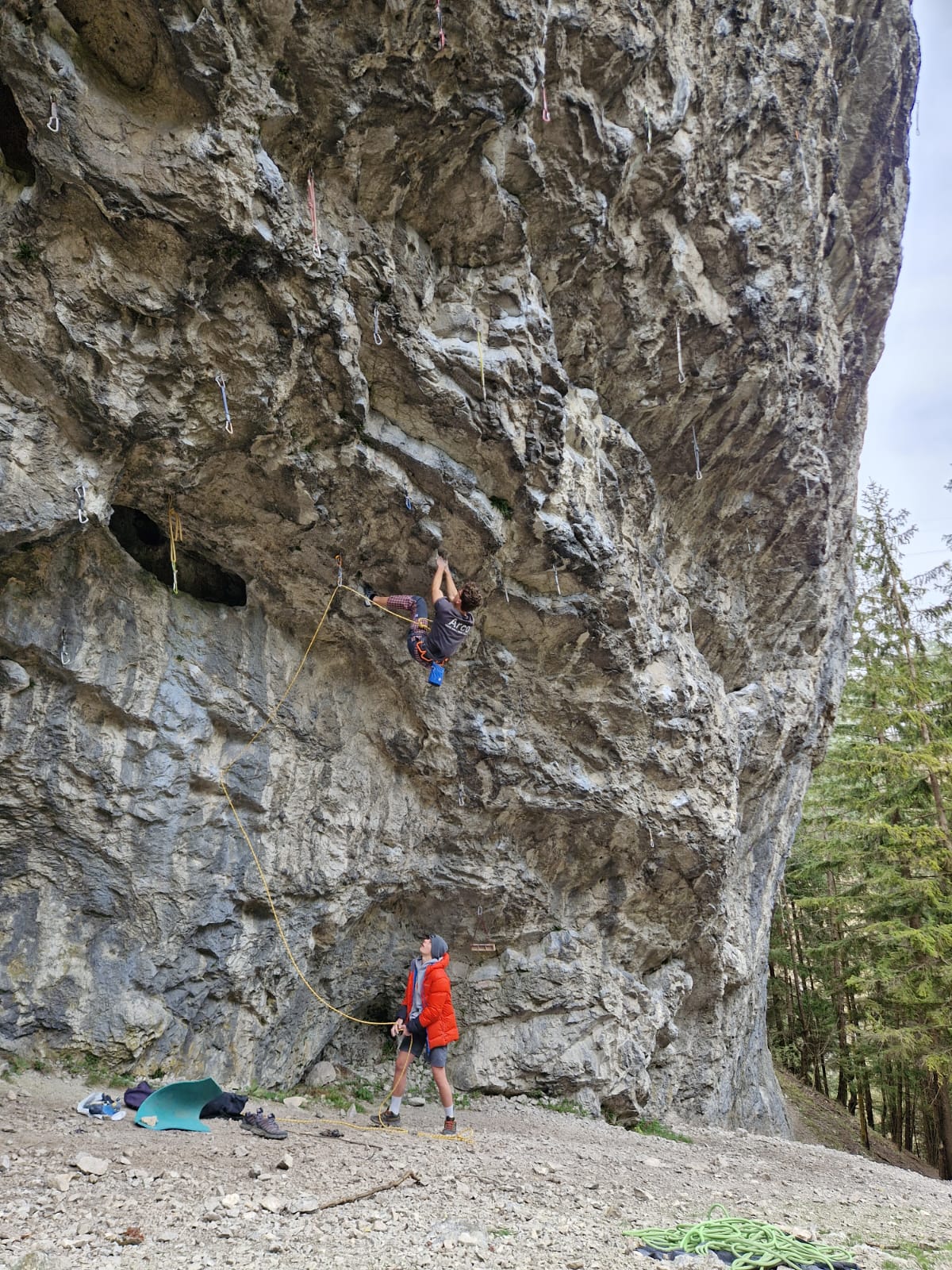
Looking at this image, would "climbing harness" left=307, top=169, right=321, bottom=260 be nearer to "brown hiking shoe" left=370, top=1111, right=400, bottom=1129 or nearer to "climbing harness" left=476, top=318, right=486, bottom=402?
"climbing harness" left=476, top=318, right=486, bottom=402

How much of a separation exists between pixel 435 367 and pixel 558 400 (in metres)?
1.28

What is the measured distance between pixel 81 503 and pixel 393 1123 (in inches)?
214

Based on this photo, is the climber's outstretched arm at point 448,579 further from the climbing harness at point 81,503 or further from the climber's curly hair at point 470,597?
the climbing harness at point 81,503

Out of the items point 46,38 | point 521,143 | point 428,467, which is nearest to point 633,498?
point 428,467

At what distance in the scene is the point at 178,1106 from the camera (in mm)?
5023

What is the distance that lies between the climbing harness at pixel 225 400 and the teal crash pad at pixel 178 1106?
4492mm

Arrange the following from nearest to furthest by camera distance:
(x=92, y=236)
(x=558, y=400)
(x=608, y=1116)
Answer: (x=92, y=236), (x=558, y=400), (x=608, y=1116)

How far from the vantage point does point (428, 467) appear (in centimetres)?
651

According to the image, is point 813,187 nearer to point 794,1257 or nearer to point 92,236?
point 92,236

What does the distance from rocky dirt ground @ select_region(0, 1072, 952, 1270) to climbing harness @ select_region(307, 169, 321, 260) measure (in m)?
5.51

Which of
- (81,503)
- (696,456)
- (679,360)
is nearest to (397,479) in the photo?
(81,503)

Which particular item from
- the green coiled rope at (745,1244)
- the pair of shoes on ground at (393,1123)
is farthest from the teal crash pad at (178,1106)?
the green coiled rope at (745,1244)

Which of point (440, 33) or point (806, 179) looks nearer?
point (440, 33)

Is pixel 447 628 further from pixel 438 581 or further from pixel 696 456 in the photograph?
pixel 696 456
